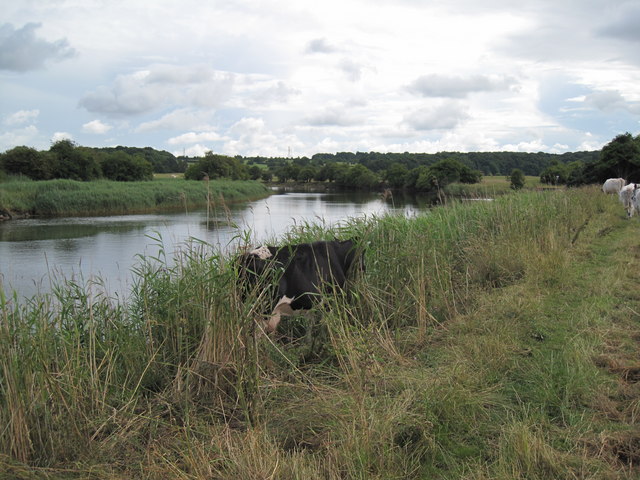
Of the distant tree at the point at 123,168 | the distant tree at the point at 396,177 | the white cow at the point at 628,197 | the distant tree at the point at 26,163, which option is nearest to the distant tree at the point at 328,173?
the distant tree at the point at 396,177

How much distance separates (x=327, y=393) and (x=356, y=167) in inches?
3131

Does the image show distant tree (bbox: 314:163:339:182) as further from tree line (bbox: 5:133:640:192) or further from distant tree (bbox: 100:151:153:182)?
distant tree (bbox: 100:151:153:182)

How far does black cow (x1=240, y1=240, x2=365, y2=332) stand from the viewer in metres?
3.87

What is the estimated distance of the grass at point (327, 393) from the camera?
2277mm

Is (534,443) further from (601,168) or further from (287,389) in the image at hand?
(601,168)

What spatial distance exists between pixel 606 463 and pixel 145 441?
7.56ft

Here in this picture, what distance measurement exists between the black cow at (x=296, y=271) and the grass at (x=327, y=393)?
8.9 inches

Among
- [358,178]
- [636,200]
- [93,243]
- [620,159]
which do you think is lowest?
[93,243]

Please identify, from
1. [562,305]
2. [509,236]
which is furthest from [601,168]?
[562,305]

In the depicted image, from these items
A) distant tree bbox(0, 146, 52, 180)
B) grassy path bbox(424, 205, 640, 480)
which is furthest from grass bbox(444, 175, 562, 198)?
distant tree bbox(0, 146, 52, 180)

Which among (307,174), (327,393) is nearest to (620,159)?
(327,393)

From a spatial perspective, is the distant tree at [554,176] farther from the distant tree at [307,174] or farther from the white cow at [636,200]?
the distant tree at [307,174]

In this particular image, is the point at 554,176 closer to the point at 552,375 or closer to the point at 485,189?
the point at 485,189

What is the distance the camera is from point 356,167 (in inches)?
3199
